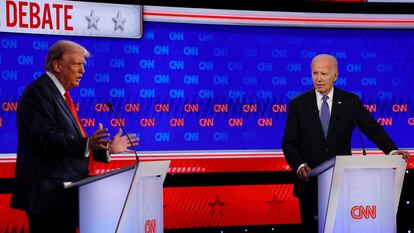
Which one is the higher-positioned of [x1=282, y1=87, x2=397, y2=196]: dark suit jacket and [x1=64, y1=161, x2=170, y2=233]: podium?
[x1=282, y1=87, x2=397, y2=196]: dark suit jacket

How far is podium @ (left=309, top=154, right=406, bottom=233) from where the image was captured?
4145 millimetres

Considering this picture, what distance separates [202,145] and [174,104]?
1.36 feet

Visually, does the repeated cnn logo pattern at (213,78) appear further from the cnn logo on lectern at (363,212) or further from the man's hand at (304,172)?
the cnn logo on lectern at (363,212)

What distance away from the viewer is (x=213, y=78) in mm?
6176

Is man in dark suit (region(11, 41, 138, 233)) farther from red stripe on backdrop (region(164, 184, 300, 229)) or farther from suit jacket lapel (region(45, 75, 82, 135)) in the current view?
red stripe on backdrop (region(164, 184, 300, 229))

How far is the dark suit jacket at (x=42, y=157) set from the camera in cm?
388

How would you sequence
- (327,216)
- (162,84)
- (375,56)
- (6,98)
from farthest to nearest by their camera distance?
(375,56) → (162,84) → (6,98) → (327,216)

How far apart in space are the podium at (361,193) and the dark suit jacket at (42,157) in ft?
4.65

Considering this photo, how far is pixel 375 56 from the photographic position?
647 cm

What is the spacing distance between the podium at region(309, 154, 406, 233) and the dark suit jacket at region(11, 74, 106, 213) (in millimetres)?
1416

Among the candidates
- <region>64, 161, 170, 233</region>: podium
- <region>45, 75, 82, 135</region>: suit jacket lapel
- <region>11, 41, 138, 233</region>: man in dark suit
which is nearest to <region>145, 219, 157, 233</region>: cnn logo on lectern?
<region>64, 161, 170, 233</region>: podium

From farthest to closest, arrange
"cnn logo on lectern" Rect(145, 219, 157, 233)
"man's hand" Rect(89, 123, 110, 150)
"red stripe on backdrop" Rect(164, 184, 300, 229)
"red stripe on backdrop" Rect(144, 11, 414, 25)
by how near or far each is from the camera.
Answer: "red stripe on backdrop" Rect(164, 184, 300, 229) → "red stripe on backdrop" Rect(144, 11, 414, 25) → "cnn logo on lectern" Rect(145, 219, 157, 233) → "man's hand" Rect(89, 123, 110, 150)

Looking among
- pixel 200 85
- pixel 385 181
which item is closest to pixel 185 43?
pixel 200 85

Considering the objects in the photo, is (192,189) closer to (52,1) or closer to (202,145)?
(202,145)
